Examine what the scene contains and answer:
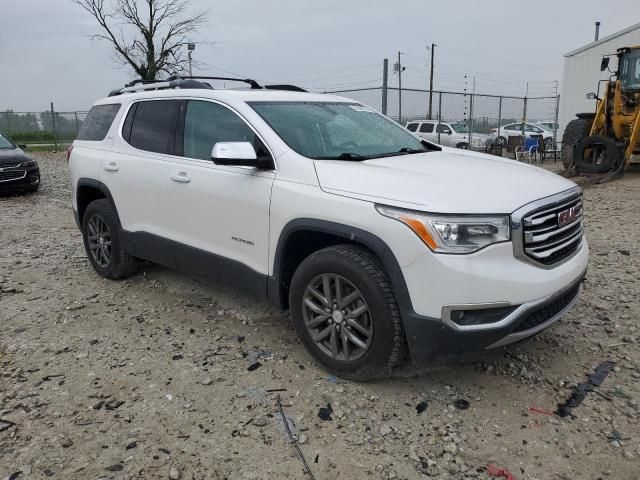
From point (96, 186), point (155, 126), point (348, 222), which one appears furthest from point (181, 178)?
point (348, 222)

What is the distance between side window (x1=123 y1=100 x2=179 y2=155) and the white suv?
0.02 meters

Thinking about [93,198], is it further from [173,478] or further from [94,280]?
[173,478]

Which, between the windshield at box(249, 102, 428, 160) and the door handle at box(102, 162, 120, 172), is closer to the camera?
the windshield at box(249, 102, 428, 160)

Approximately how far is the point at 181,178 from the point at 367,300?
186 centimetres

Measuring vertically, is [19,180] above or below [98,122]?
below

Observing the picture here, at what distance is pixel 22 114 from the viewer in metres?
27.3

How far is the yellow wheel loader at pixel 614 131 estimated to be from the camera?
38.5ft

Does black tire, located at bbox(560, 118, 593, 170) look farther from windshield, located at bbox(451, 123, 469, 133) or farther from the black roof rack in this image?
the black roof rack

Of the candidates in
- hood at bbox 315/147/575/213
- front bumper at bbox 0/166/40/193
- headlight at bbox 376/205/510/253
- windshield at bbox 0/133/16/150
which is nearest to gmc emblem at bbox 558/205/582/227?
hood at bbox 315/147/575/213

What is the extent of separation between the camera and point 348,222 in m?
2.97

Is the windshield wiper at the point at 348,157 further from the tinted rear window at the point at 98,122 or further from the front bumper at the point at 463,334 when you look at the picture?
the tinted rear window at the point at 98,122

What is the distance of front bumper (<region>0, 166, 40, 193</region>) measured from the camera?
10852 mm

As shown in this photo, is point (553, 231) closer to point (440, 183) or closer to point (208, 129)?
point (440, 183)

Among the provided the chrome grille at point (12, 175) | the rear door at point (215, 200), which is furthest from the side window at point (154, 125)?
the chrome grille at point (12, 175)
